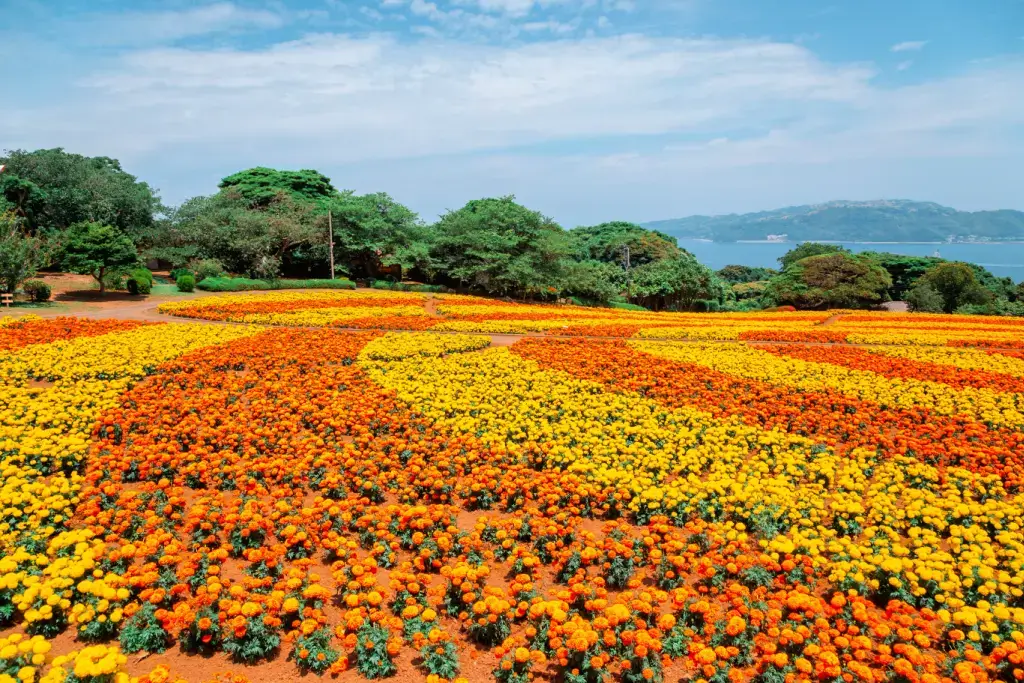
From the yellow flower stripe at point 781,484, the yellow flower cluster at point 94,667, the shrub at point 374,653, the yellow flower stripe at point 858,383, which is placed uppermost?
the yellow flower stripe at point 858,383

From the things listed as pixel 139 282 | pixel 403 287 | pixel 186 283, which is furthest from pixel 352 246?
pixel 139 282

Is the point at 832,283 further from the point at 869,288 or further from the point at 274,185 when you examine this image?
the point at 274,185

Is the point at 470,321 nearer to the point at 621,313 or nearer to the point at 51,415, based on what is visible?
the point at 621,313

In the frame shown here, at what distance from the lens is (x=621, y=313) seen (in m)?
28.9

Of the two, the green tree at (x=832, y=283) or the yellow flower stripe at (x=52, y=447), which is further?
the green tree at (x=832, y=283)

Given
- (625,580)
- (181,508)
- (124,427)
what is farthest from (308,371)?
(625,580)

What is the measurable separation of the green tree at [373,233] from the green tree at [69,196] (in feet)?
41.7

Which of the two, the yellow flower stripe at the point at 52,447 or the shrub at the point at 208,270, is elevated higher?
the shrub at the point at 208,270

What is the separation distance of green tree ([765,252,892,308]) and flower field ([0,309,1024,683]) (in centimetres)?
3693

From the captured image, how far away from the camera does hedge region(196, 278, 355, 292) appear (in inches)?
1347

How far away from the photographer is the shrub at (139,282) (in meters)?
30.7

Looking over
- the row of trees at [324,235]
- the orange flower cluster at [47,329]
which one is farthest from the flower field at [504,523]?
the row of trees at [324,235]

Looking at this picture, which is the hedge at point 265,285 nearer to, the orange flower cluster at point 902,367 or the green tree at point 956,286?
the orange flower cluster at point 902,367

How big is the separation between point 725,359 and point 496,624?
12124 mm
